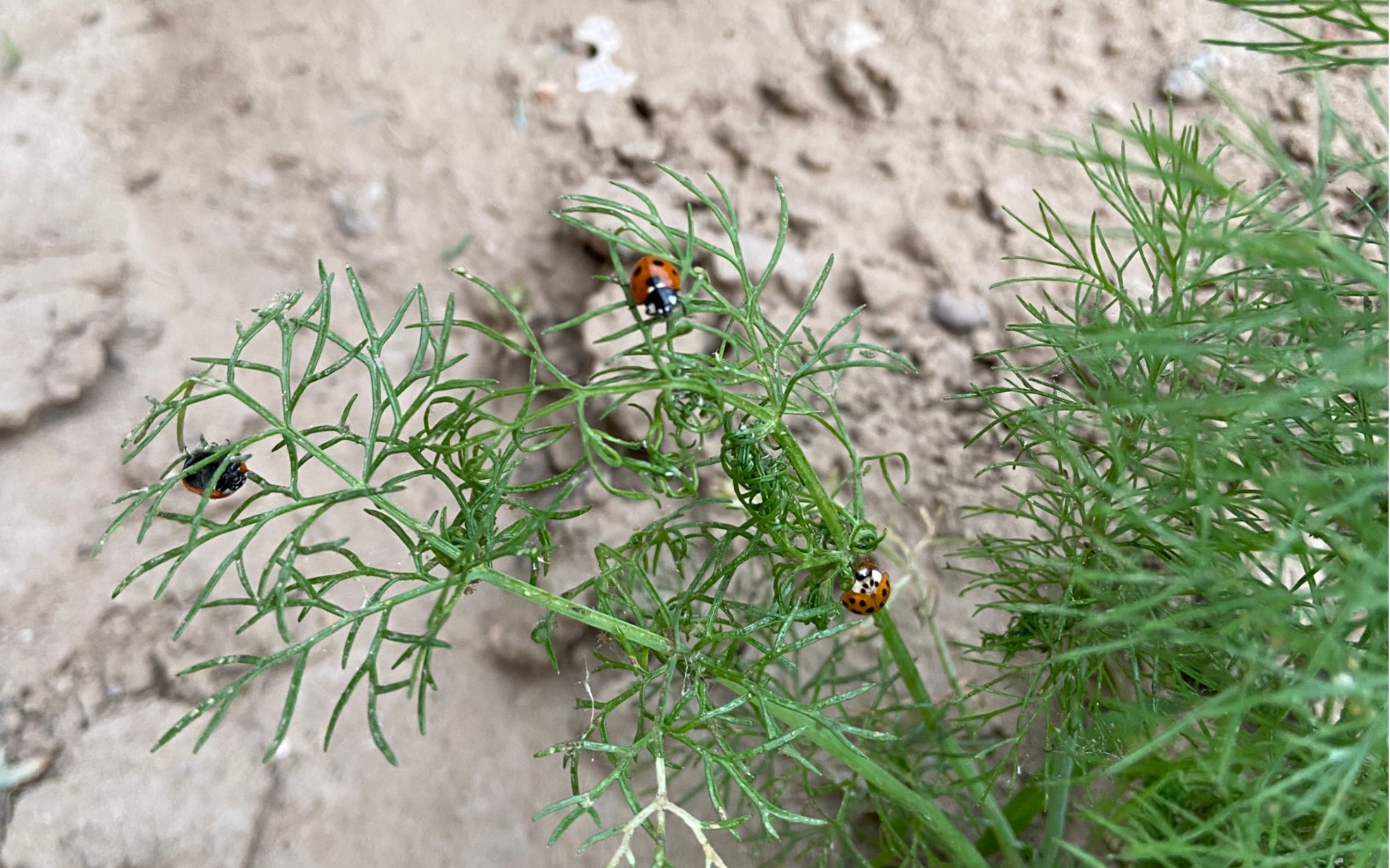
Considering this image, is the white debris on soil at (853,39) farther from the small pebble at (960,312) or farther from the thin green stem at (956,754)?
the thin green stem at (956,754)

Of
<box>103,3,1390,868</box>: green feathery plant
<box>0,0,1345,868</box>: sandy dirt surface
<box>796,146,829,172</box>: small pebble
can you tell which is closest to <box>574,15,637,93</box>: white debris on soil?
<box>0,0,1345,868</box>: sandy dirt surface

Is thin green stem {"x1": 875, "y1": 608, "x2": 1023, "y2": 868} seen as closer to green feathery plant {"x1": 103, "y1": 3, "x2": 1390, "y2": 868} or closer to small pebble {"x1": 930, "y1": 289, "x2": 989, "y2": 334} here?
green feathery plant {"x1": 103, "y1": 3, "x2": 1390, "y2": 868}

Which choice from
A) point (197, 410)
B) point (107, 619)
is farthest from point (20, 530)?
point (197, 410)

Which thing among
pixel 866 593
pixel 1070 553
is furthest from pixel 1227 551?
pixel 866 593

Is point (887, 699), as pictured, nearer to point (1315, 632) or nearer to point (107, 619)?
point (1315, 632)

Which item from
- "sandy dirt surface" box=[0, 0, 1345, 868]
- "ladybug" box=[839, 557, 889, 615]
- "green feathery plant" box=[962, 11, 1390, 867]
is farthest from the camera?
"sandy dirt surface" box=[0, 0, 1345, 868]
